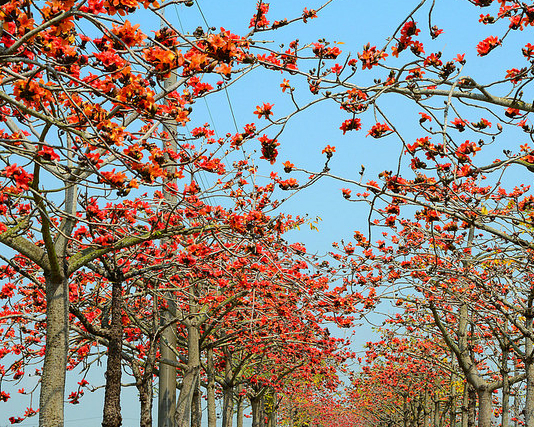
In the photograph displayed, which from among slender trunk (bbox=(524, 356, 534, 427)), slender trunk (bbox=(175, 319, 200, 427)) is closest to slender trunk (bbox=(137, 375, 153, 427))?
slender trunk (bbox=(175, 319, 200, 427))

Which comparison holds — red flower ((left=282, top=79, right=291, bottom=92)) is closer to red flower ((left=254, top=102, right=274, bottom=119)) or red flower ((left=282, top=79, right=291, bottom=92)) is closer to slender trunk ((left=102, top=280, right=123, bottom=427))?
red flower ((left=254, top=102, right=274, bottom=119))

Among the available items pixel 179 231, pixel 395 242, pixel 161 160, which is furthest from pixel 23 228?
pixel 395 242

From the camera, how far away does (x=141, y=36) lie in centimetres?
355

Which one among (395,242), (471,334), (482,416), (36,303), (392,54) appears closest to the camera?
(392,54)

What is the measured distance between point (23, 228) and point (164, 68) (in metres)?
3.60

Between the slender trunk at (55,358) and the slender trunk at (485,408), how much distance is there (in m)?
9.61

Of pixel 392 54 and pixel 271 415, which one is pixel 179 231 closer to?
pixel 392 54

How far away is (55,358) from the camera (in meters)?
6.18

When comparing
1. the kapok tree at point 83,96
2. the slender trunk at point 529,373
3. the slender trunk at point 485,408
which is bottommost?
the slender trunk at point 485,408

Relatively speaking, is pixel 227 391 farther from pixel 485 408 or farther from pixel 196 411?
pixel 485 408

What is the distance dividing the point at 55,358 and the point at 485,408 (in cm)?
982

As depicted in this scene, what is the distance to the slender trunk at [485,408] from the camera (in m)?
12.0

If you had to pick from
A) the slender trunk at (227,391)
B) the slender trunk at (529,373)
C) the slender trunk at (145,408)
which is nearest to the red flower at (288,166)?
the slender trunk at (529,373)

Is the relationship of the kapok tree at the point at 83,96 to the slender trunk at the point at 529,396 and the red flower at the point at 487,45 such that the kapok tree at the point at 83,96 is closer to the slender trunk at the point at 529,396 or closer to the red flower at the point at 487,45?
the red flower at the point at 487,45
